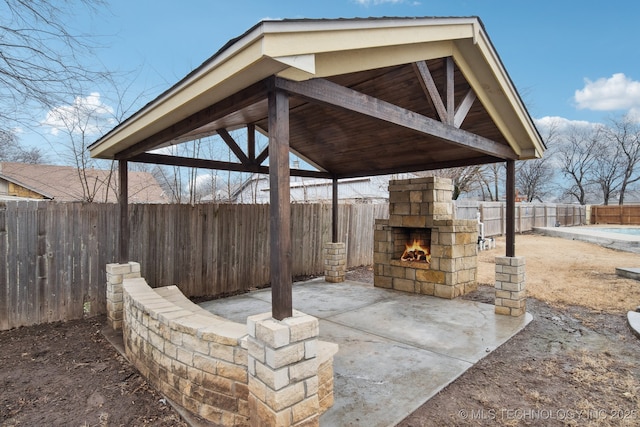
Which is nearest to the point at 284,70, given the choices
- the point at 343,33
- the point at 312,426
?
the point at 343,33

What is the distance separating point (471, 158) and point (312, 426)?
4.93 metres

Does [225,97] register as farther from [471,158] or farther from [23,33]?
[471,158]

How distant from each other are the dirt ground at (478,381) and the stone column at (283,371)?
0.85 meters

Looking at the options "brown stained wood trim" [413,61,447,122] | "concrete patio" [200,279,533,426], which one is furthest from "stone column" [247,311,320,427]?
"brown stained wood trim" [413,61,447,122]

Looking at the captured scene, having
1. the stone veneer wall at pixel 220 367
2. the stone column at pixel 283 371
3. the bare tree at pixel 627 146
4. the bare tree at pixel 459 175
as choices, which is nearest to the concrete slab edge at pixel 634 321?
the stone veneer wall at pixel 220 367

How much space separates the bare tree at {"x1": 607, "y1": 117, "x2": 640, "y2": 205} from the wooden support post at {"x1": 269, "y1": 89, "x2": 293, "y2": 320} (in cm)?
3975

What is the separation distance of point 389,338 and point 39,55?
5.11 m

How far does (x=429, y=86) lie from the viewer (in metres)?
3.38

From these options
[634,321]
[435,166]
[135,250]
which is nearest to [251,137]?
[135,250]

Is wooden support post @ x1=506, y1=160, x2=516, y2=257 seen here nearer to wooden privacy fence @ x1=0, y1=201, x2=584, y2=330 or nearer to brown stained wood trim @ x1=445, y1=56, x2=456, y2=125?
brown stained wood trim @ x1=445, y1=56, x2=456, y2=125

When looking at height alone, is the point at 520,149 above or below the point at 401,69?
below

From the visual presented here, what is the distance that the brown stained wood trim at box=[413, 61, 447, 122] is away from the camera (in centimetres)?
330

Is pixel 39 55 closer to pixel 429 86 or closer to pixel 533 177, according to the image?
pixel 429 86

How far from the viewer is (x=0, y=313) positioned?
4258 millimetres
